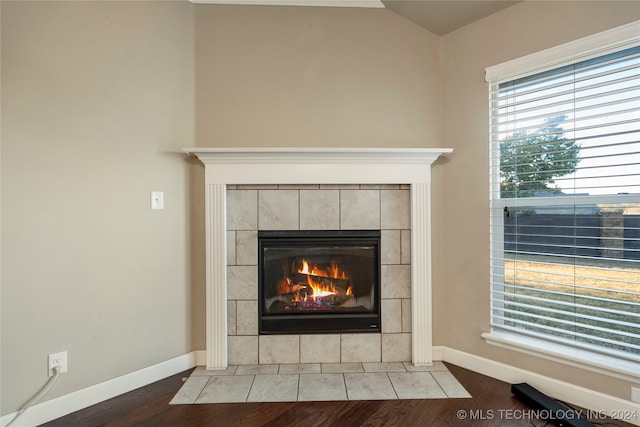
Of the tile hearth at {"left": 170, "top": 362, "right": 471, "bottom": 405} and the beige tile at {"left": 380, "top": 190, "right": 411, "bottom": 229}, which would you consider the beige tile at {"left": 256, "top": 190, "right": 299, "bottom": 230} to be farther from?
the tile hearth at {"left": 170, "top": 362, "right": 471, "bottom": 405}

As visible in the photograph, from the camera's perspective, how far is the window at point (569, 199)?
1.67 metres

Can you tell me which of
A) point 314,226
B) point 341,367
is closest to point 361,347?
point 341,367

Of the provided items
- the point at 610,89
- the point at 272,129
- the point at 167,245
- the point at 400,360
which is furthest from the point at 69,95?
the point at 610,89

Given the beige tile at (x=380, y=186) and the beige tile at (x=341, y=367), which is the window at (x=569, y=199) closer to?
the beige tile at (x=380, y=186)

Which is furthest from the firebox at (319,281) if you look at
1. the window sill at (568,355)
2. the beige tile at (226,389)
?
the window sill at (568,355)

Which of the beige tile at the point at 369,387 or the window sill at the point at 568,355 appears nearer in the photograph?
Result: the window sill at the point at 568,355

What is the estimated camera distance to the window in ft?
5.47

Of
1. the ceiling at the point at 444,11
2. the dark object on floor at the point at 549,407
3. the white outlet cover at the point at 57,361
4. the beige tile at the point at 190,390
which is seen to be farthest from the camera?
the ceiling at the point at 444,11

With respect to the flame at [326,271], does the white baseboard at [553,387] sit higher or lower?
lower

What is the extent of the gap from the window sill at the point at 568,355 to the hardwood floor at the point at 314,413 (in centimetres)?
25

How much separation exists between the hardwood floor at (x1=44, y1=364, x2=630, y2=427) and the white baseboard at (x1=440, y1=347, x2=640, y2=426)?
73 mm

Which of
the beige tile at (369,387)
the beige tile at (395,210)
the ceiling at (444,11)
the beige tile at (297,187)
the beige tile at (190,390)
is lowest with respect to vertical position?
the beige tile at (190,390)

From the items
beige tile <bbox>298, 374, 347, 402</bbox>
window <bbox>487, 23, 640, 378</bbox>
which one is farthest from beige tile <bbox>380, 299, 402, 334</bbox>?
window <bbox>487, 23, 640, 378</bbox>

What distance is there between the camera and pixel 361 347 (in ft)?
7.49
